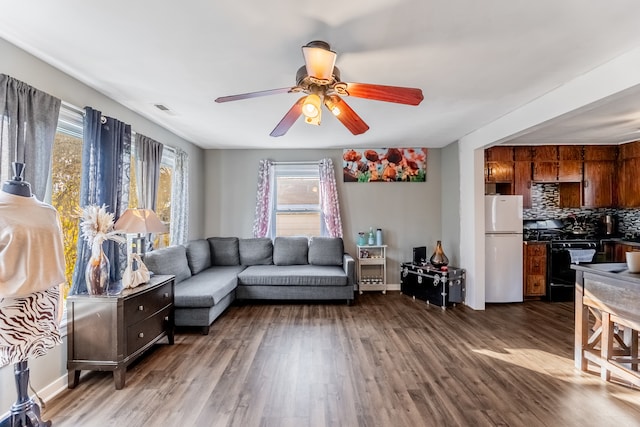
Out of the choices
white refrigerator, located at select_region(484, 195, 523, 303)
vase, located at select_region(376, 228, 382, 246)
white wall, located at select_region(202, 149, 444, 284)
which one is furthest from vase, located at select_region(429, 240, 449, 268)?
vase, located at select_region(376, 228, 382, 246)

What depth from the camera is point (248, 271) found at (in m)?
4.60

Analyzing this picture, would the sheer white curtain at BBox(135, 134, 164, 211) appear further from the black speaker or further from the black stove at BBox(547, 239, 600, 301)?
the black stove at BBox(547, 239, 600, 301)

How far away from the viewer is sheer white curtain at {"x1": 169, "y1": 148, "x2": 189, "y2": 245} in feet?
14.7

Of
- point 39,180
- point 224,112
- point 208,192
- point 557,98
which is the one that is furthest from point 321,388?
point 208,192

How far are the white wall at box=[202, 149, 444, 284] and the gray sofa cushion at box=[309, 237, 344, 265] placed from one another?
0.46 metres

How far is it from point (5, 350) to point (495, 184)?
587 centimetres

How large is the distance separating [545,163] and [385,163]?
2499 millimetres

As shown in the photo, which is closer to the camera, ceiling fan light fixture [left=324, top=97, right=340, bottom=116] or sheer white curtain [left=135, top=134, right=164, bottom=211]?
ceiling fan light fixture [left=324, top=97, right=340, bottom=116]

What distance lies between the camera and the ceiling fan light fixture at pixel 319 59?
5.54 feet

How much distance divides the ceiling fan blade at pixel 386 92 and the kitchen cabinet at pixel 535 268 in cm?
392

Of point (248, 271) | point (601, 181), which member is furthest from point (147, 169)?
point (601, 181)

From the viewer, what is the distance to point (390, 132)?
4273 mm

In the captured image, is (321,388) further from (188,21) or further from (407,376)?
(188,21)

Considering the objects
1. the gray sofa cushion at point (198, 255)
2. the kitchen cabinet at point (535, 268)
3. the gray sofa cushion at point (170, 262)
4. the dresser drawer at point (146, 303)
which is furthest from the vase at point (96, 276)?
the kitchen cabinet at point (535, 268)
